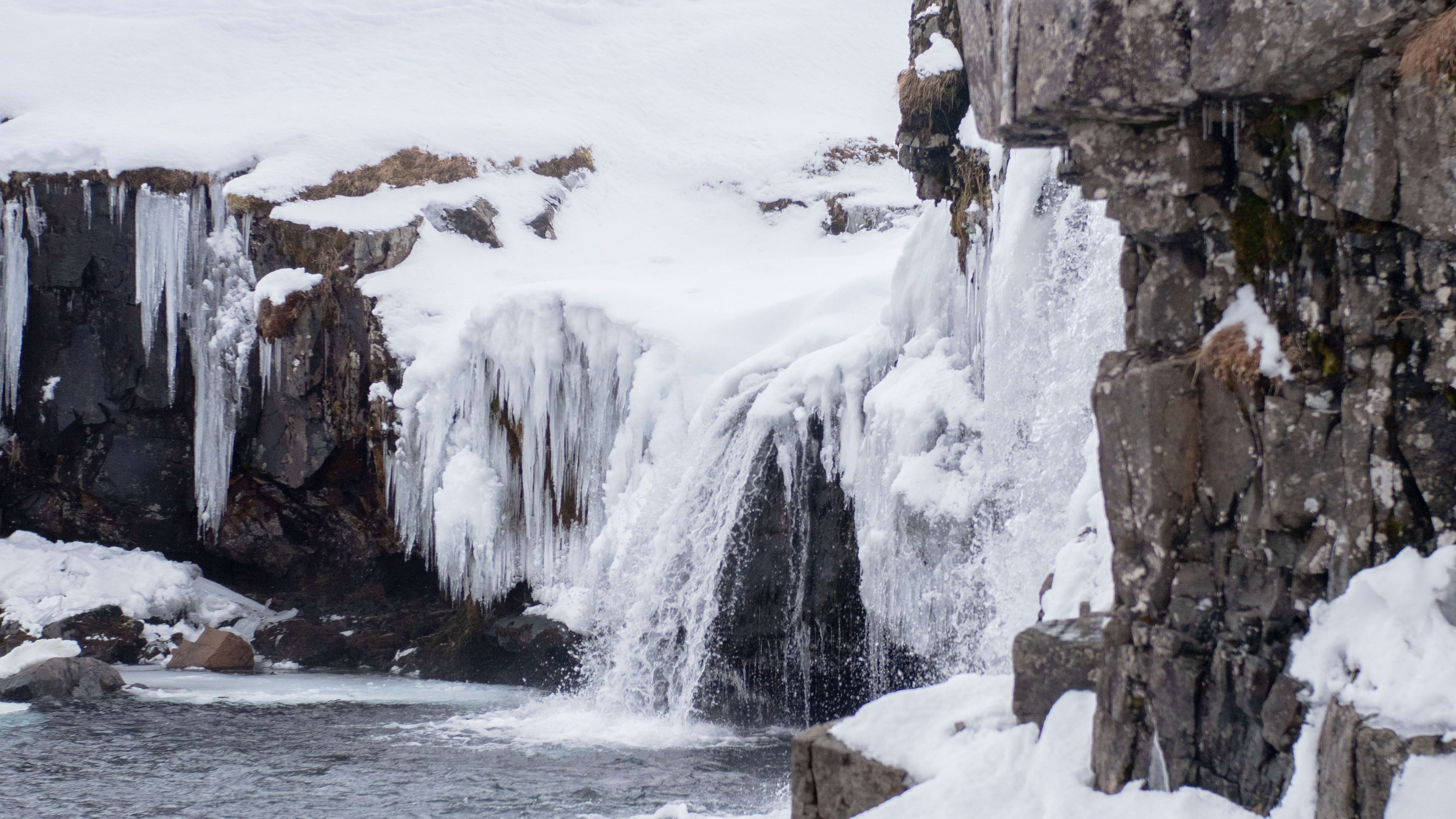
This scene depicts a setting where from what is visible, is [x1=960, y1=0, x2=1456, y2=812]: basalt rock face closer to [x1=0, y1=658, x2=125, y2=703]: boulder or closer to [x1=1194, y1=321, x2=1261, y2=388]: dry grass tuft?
[x1=1194, y1=321, x2=1261, y2=388]: dry grass tuft

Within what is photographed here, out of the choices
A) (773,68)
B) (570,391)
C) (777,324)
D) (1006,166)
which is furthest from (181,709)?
(773,68)

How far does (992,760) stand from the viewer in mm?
4680

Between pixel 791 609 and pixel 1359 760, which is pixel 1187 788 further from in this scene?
pixel 791 609

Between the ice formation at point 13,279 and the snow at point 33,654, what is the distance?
579 cm

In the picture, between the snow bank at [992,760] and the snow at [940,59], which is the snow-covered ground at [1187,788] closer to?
the snow bank at [992,760]

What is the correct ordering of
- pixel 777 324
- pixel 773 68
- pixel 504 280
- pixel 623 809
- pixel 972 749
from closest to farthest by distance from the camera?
1. pixel 972 749
2. pixel 623 809
3. pixel 777 324
4. pixel 504 280
5. pixel 773 68

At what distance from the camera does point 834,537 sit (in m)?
12.3

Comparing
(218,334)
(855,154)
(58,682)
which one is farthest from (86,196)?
(855,154)

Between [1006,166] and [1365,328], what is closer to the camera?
[1365,328]

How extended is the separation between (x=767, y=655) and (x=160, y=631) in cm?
1030

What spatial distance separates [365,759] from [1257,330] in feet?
28.5

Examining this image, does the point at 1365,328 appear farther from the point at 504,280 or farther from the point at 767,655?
the point at 504,280

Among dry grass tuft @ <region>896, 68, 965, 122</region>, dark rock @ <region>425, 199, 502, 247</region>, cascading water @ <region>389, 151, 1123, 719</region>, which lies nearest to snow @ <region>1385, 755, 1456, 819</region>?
cascading water @ <region>389, 151, 1123, 719</region>

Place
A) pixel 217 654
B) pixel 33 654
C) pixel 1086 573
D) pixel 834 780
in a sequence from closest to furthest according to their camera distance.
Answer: pixel 834 780
pixel 1086 573
pixel 33 654
pixel 217 654
